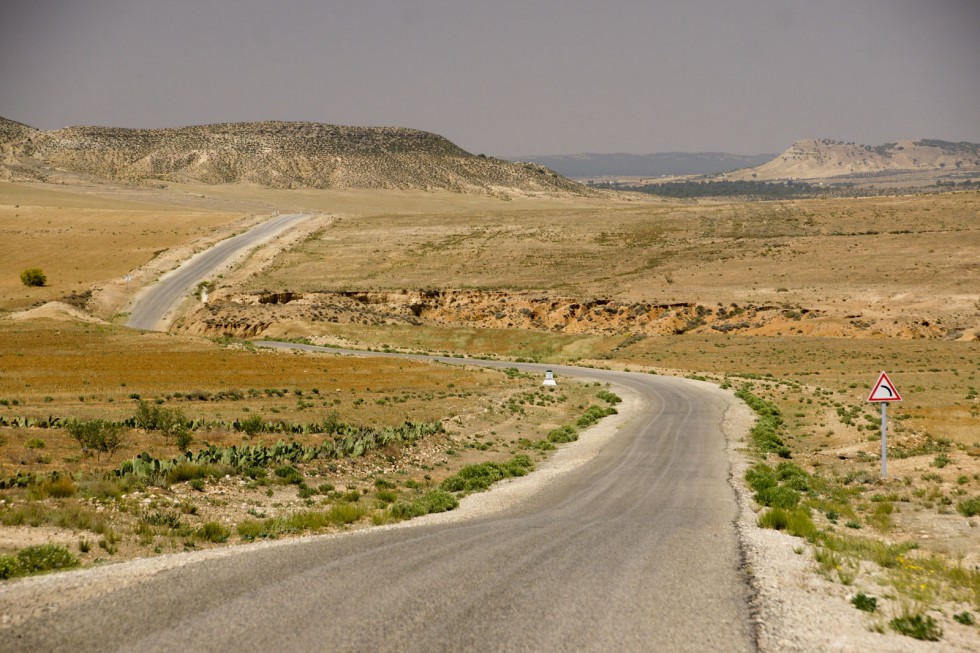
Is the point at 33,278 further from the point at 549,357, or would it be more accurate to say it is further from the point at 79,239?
the point at 549,357

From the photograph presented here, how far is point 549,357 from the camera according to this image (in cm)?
6444

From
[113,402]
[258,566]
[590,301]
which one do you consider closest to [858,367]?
[590,301]

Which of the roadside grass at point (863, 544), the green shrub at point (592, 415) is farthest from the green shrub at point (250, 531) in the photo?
the green shrub at point (592, 415)

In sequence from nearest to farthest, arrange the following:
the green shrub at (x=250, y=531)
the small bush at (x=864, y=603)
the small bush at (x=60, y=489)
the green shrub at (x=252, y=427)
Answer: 1. the small bush at (x=864, y=603)
2. the green shrub at (x=250, y=531)
3. the small bush at (x=60, y=489)
4. the green shrub at (x=252, y=427)

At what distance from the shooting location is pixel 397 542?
1299cm

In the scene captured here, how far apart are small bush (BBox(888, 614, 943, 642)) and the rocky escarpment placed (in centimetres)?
5914

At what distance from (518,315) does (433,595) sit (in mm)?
66316

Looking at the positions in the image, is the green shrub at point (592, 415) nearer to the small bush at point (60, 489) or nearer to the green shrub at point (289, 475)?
the green shrub at point (289, 475)

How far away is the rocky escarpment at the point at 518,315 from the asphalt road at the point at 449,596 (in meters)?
54.9

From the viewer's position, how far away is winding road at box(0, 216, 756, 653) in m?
8.52

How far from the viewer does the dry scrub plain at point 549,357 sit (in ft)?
50.7

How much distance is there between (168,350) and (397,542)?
46.0 metres

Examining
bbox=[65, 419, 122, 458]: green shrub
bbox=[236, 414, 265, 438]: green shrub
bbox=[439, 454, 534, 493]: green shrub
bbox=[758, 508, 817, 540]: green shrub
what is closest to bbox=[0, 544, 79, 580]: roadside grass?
bbox=[439, 454, 534, 493]: green shrub

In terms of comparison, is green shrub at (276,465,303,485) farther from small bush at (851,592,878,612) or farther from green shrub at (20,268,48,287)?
green shrub at (20,268,48,287)
